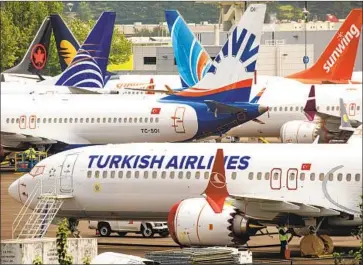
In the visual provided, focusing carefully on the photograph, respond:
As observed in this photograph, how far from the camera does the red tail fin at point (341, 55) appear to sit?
86.0 m

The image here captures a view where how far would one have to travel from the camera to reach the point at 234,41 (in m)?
71.5

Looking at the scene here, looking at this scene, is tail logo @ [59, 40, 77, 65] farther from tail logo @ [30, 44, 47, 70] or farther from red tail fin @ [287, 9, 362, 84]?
red tail fin @ [287, 9, 362, 84]

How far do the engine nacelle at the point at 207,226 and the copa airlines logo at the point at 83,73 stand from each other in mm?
39058

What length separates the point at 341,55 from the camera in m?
87.2

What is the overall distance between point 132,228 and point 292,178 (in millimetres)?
9064

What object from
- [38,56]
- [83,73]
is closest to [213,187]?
[83,73]

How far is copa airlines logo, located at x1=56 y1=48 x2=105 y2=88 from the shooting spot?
81500 millimetres

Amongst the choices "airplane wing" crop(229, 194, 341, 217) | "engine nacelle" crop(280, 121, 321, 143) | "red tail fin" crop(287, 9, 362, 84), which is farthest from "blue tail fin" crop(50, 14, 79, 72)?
"airplane wing" crop(229, 194, 341, 217)

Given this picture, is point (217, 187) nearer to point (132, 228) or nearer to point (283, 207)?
point (283, 207)

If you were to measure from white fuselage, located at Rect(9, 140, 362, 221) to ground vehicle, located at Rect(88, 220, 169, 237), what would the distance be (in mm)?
4315

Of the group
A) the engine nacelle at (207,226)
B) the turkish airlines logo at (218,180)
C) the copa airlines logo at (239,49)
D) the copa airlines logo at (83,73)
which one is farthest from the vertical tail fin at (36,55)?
the engine nacelle at (207,226)

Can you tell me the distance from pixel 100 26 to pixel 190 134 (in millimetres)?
15116

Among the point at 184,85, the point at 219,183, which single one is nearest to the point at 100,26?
the point at 184,85

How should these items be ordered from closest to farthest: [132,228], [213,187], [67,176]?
[213,187] < [67,176] < [132,228]
